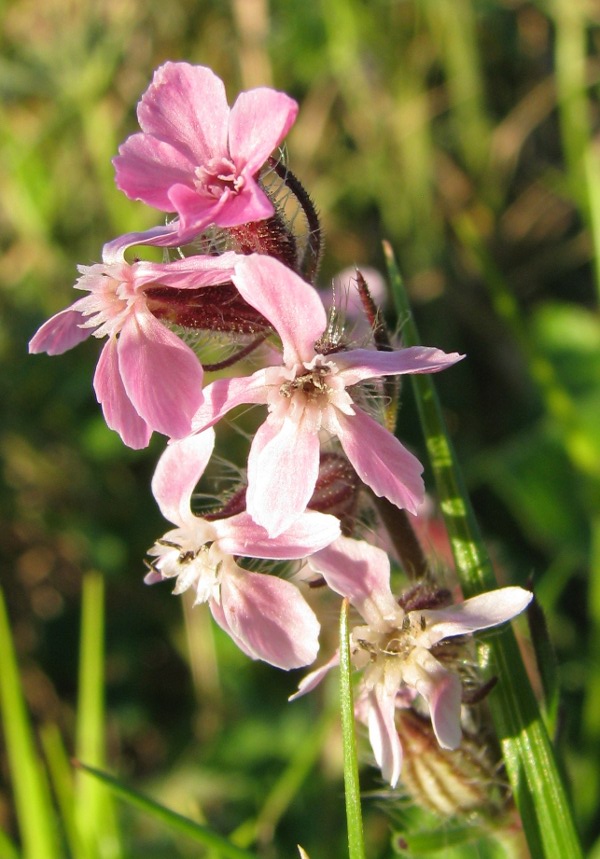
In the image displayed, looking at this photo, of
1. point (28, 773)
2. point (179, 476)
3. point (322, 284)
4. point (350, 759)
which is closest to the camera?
point (350, 759)

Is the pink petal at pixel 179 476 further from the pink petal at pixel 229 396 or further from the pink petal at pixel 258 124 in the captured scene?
the pink petal at pixel 258 124

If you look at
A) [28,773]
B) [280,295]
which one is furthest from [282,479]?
[28,773]

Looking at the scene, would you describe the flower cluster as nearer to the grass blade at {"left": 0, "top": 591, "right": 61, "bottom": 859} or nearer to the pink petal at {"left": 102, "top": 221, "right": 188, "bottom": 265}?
the pink petal at {"left": 102, "top": 221, "right": 188, "bottom": 265}

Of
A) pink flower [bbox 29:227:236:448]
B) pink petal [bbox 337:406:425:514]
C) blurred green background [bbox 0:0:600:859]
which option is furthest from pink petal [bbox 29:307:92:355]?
blurred green background [bbox 0:0:600:859]

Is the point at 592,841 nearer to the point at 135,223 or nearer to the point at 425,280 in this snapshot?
the point at 425,280

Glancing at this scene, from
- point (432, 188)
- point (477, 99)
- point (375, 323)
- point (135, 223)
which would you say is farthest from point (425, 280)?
point (375, 323)

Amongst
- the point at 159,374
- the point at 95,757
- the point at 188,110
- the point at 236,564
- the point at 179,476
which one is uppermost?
the point at 188,110

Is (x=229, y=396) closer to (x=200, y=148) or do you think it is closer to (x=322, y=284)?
(x=200, y=148)
